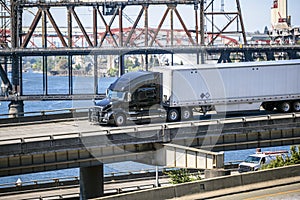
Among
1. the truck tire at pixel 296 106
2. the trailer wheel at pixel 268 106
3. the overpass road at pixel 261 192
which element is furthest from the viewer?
the trailer wheel at pixel 268 106

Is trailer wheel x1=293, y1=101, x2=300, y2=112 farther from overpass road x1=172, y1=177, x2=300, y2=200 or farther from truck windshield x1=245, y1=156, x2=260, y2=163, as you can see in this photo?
overpass road x1=172, y1=177, x2=300, y2=200

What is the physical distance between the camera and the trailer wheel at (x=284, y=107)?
40594mm

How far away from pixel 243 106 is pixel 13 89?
59970 mm

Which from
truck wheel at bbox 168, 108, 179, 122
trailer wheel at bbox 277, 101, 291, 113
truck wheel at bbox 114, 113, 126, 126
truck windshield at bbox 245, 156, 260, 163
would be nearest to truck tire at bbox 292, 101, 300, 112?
trailer wheel at bbox 277, 101, 291, 113

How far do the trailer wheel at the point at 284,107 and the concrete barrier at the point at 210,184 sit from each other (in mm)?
11030

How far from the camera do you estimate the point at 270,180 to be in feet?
94.5

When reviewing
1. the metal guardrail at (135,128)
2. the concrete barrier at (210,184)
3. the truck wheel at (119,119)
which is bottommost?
the concrete barrier at (210,184)

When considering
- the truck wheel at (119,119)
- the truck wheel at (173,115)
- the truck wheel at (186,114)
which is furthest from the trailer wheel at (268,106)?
the truck wheel at (119,119)

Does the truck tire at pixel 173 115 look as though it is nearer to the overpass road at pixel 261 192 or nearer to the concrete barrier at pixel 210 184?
the concrete barrier at pixel 210 184

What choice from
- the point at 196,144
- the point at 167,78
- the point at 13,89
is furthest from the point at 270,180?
the point at 13,89

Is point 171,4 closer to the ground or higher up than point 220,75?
higher up

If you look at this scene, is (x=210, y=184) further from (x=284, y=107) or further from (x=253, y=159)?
(x=253, y=159)

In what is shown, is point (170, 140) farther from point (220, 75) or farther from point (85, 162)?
point (220, 75)

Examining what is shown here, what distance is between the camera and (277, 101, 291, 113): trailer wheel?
4059 centimetres
